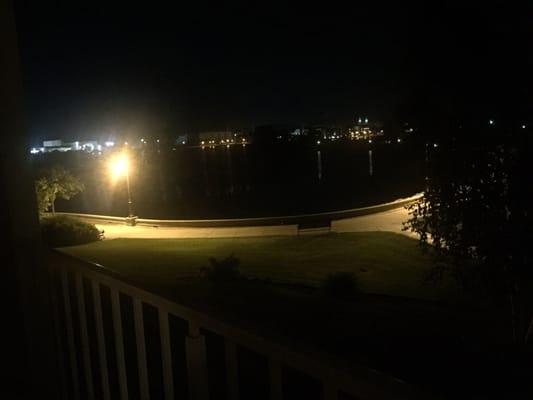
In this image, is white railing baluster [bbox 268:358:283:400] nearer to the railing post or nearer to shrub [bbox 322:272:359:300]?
the railing post

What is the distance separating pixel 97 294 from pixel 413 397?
2.03m

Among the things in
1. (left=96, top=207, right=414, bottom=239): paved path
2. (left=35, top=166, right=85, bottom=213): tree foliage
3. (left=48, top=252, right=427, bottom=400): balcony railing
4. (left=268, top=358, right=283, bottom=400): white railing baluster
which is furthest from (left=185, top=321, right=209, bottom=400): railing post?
(left=35, top=166, right=85, bottom=213): tree foliage

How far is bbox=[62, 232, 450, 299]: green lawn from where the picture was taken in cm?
1409

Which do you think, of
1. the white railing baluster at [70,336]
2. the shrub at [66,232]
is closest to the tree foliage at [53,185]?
the shrub at [66,232]

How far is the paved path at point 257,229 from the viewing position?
77.2 feet

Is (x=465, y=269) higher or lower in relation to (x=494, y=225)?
lower

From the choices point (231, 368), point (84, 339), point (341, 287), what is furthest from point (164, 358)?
point (341, 287)

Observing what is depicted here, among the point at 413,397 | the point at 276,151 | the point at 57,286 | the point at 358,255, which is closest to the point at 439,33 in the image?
the point at 57,286

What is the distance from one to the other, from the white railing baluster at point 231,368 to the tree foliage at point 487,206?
6.27 m

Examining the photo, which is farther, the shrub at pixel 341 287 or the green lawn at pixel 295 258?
the green lawn at pixel 295 258

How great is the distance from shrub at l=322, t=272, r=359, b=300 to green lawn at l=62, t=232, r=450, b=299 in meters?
1.49

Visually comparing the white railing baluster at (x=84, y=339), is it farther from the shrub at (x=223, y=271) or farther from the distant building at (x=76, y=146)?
the distant building at (x=76, y=146)

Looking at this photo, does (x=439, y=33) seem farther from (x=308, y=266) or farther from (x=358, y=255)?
(x=358, y=255)

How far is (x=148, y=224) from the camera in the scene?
28047 millimetres
